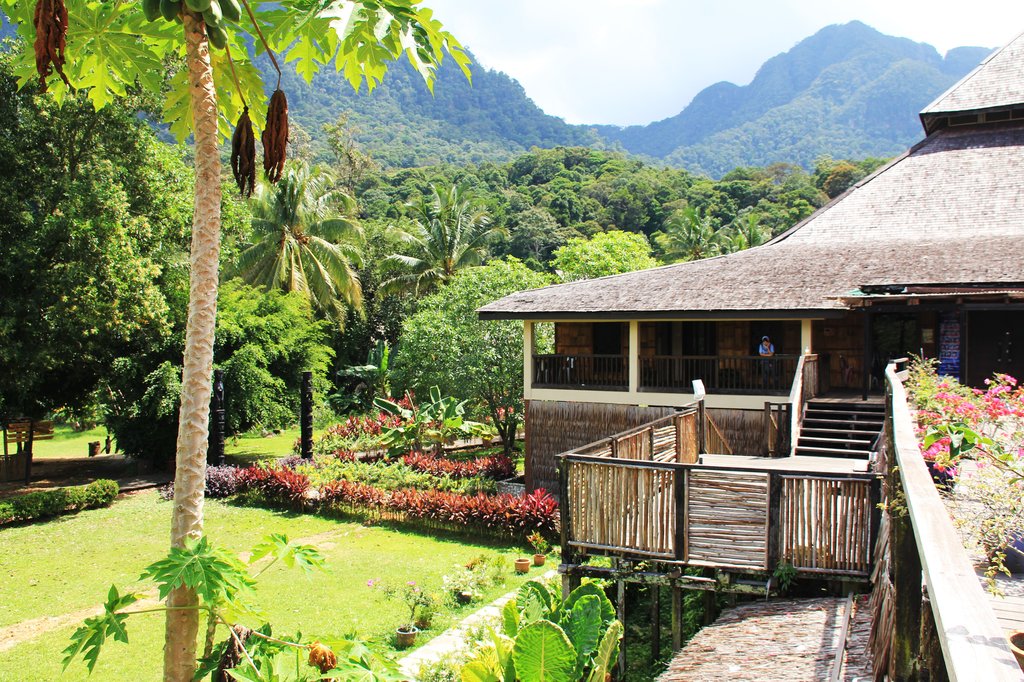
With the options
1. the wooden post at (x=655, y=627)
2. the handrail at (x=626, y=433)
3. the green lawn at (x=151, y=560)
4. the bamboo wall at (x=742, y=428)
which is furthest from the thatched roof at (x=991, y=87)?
the wooden post at (x=655, y=627)

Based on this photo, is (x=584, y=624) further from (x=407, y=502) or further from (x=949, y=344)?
(x=407, y=502)

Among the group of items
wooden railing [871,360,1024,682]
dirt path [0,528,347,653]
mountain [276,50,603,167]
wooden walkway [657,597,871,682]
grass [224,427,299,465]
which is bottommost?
dirt path [0,528,347,653]

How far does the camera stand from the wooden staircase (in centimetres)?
1280

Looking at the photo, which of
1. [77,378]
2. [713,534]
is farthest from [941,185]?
[77,378]

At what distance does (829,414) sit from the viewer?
14.1 meters

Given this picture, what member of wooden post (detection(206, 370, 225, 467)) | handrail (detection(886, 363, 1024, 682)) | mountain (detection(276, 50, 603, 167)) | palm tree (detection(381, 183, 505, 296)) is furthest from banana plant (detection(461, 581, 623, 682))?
mountain (detection(276, 50, 603, 167))

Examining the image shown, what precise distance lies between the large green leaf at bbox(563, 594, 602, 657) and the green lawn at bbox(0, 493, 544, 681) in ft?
9.55

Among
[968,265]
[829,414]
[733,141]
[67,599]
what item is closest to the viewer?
[67,599]

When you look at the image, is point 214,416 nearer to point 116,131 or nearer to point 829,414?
point 116,131

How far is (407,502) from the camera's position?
1758 centimetres

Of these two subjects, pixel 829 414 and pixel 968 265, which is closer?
pixel 829 414

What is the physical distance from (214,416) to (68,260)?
5669 mm

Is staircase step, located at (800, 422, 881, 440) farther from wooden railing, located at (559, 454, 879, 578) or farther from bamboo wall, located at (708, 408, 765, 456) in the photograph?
wooden railing, located at (559, 454, 879, 578)

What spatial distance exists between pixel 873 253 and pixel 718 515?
1281 cm
